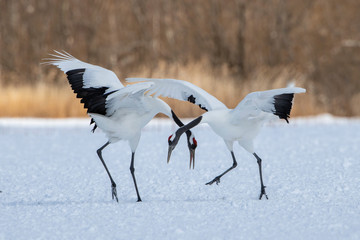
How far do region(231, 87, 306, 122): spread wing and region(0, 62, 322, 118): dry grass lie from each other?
8330 millimetres

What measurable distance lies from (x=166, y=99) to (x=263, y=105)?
873 cm

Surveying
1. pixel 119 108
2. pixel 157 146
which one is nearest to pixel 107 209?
pixel 119 108

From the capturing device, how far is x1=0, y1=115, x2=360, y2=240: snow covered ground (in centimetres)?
406

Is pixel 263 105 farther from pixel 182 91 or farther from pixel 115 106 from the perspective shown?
pixel 115 106

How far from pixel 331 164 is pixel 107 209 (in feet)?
10.7

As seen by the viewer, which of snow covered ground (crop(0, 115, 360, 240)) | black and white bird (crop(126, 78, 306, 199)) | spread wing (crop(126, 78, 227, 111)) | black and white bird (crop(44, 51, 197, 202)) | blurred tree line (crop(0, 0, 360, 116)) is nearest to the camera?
snow covered ground (crop(0, 115, 360, 240))

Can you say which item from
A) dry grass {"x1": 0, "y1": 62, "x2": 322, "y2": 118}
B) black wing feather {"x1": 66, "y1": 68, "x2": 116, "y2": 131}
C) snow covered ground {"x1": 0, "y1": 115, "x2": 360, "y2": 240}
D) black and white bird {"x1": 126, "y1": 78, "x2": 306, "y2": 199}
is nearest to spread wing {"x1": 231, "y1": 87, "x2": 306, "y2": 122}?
black and white bird {"x1": 126, "y1": 78, "x2": 306, "y2": 199}

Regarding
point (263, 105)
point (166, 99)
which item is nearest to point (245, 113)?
point (263, 105)

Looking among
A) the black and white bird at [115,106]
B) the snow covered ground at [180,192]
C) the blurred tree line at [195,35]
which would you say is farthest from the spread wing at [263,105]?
the blurred tree line at [195,35]

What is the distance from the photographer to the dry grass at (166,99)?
43.8 ft

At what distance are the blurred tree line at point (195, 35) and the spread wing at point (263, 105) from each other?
44.4ft

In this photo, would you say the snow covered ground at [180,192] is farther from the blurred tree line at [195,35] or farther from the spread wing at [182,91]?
the blurred tree line at [195,35]

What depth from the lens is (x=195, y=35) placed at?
20531mm

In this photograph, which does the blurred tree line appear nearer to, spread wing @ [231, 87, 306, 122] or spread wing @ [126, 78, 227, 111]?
spread wing @ [126, 78, 227, 111]
